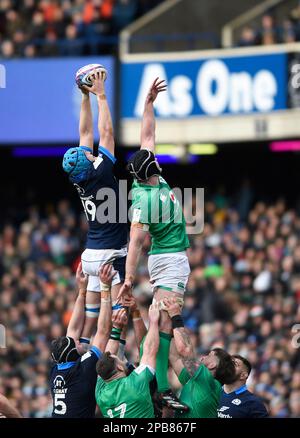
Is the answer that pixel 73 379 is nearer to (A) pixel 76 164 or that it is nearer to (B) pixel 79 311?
(B) pixel 79 311

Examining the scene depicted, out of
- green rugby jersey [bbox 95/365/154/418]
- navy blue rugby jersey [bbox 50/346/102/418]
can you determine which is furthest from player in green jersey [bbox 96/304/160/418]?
navy blue rugby jersey [bbox 50/346/102/418]

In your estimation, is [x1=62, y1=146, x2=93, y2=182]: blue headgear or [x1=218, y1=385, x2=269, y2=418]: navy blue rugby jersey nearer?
[x1=218, y1=385, x2=269, y2=418]: navy blue rugby jersey

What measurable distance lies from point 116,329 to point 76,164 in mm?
1737

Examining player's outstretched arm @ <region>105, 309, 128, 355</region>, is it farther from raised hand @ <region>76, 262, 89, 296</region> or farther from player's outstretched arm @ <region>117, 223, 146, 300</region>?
raised hand @ <region>76, 262, 89, 296</region>

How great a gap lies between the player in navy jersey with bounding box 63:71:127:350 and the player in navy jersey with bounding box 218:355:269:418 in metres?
1.56

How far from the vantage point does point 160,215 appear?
512 inches

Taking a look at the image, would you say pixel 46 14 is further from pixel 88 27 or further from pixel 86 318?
pixel 86 318

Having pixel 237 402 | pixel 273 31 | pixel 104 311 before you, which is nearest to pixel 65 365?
pixel 104 311

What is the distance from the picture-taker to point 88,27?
27344 mm

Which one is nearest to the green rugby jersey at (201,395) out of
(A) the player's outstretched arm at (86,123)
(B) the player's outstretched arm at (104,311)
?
(B) the player's outstretched arm at (104,311)

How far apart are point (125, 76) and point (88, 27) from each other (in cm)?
177

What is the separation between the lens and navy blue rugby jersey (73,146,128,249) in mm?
13359

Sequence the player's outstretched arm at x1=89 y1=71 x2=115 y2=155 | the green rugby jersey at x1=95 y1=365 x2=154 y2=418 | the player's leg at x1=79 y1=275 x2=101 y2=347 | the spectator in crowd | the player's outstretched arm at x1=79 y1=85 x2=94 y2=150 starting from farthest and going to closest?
the spectator in crowd, the player's leg at x1=79 y1=275 x2=101 y2=347, the player's outstretched arm at x1=79 y1=85 x2=94 y2=150, the player's outstretched arm at x1=89 y1=71 x2=115 y2=155, the green rugby jersey at x1=95 y1=365 x2=154 y2=418
